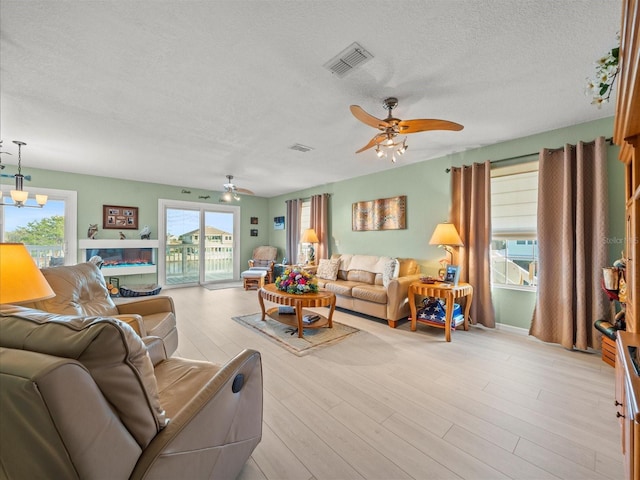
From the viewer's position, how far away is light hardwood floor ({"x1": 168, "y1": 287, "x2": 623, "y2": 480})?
1481mm

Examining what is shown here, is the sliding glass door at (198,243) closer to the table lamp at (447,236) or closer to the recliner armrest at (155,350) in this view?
the recliner armrest at (155,350)

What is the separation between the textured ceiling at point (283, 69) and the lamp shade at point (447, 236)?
44.3 inches

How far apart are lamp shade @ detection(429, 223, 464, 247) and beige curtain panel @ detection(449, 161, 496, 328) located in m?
0.21

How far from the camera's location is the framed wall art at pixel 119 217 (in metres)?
5.64

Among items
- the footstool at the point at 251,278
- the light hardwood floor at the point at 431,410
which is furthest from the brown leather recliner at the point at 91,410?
the footstool at the point at 251,278

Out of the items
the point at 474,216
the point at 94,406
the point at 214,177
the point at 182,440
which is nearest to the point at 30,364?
the point at 94,406

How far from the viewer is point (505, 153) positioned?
3508 millimetres

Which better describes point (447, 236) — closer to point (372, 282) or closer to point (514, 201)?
point (514, 201)

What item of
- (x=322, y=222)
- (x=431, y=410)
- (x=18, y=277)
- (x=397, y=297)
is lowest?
(x=431, y=410)

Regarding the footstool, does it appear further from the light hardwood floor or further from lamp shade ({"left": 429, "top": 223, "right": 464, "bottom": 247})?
lamp shade ({"left": 429, "top": 223, "right": 464, "bottom": 247})

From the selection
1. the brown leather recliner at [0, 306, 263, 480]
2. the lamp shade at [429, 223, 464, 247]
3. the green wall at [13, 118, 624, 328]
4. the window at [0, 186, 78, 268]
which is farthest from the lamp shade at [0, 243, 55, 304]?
the window at [0, 186, 78, 268]

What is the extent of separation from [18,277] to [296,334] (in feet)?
8.40

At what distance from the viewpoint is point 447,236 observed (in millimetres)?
3586

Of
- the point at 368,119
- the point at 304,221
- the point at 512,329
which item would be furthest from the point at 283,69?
the point at 304,221
